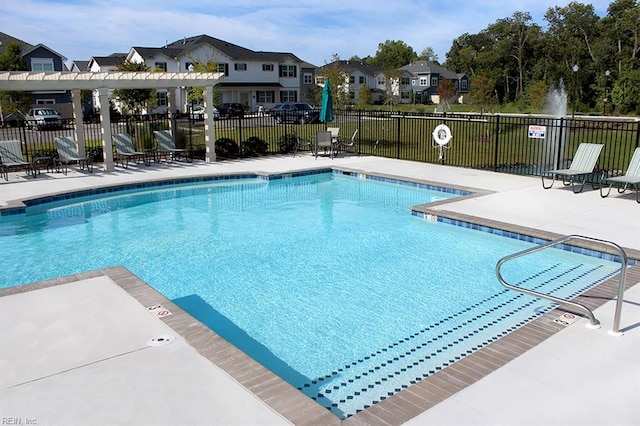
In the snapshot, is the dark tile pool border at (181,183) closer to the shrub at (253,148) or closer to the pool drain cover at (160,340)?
the shrub at (253,148)

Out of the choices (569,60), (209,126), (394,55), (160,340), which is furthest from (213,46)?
(394,55)

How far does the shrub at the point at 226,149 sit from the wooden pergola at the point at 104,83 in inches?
26.0

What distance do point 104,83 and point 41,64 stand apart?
35.2 metres

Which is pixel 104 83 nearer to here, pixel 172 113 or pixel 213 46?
pixel 172 113

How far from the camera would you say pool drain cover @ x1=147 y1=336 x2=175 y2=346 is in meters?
4.54

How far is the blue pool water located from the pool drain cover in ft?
3.12

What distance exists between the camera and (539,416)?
11.5 feet

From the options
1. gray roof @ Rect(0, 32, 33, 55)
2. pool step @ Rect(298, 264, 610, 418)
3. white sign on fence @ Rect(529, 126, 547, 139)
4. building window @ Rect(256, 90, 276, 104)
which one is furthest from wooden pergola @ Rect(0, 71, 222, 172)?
building window @ Rect(256, 90, 276, 104)

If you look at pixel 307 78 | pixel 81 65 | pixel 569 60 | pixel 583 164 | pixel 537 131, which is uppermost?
pixel 81 65

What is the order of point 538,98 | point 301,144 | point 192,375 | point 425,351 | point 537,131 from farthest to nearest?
1. point 538,98
2. point 301,144
3. point 537,131
4. point 425,351
5. point 192,375

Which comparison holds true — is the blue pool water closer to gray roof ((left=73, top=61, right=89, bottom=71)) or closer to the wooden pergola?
the wooden pergola

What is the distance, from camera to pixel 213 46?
47812 mm

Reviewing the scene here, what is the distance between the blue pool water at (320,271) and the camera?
17.0 ft

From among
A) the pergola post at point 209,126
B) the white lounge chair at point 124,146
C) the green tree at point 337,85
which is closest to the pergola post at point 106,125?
the white lounge chair at point 124,146
